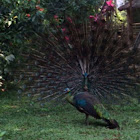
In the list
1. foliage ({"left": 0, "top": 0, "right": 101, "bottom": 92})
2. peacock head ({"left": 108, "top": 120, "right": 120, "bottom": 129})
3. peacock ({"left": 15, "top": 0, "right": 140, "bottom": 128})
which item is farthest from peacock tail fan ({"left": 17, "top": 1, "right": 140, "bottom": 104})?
peacock head ({"left": 108, "top": 120, "right": 120, "bottom": 129})

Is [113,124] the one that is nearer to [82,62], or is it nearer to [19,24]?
[82,62]

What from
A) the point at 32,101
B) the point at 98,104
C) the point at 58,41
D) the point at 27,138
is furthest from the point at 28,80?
the point at 27,138

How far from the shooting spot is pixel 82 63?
7.33 metres

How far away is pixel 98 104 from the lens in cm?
588

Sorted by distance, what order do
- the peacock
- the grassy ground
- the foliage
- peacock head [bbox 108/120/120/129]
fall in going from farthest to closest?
the peacock, the foliage, peacock head [bbox 108/120/120/129], the grassy ground

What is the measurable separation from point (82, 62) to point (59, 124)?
176 centimetres

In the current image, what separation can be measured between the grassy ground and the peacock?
389mm

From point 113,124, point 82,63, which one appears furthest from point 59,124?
point 82,63

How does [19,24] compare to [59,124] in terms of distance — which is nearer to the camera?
[59,124]

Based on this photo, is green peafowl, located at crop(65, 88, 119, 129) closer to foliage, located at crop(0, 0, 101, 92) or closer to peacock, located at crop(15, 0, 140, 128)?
peacock, located at crop(15, 0, 140, 128)

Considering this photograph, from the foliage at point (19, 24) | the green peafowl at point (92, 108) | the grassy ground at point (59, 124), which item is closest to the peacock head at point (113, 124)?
the green peafowl at point (92, 108)

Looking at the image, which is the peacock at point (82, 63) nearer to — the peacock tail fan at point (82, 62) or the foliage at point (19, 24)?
the peacock tail fan at point (82, 62)

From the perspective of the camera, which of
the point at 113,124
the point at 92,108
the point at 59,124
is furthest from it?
the point at 59,124

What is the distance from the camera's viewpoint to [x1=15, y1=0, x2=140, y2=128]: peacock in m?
7.09
